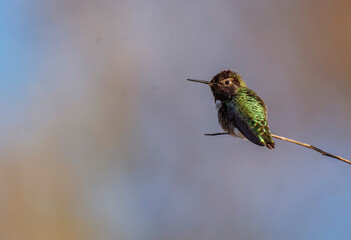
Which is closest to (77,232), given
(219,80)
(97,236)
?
(97,236)

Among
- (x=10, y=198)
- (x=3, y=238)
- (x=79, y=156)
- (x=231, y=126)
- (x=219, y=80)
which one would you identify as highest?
(x=219, y=80)

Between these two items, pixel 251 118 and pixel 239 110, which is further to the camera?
pixel 239 110

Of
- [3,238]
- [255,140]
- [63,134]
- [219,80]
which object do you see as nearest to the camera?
[255,140]

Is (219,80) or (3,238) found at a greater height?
(219,80)

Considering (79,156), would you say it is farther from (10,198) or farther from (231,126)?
(231,126)

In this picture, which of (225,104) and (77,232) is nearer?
(225,104)
